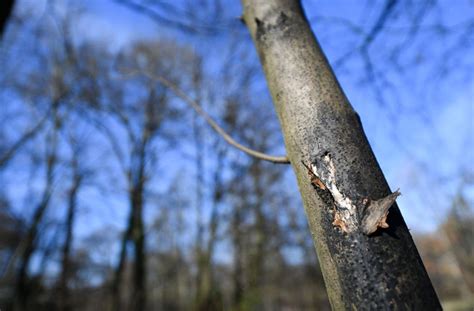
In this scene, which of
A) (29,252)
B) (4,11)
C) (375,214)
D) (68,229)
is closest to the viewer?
(375,214)

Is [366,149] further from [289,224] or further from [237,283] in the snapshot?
[289,224]

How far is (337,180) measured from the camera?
65 cm

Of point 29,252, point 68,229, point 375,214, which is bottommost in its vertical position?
point 375,214

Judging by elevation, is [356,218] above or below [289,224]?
below

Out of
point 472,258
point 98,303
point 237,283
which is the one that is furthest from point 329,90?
point 472,258

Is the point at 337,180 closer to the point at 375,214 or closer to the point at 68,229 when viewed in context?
the point at 375,214

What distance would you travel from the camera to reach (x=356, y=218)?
0.60 m

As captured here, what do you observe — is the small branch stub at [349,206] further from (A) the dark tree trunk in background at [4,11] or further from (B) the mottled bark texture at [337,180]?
(A) the dark tree trunk in background at [4,11]

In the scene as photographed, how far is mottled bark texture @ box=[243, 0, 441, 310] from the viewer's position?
1.80 ft

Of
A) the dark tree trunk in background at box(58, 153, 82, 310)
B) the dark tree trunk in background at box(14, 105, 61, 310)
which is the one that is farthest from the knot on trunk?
the dark tree trunk in background at box(58, 153, 82, 310)

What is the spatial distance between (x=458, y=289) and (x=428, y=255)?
8.54 metres

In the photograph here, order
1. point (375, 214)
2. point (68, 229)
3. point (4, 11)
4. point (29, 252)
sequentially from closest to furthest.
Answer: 1. point (375, 214)
2. point (4, 11)
3. point (29, 252)
4. point (68, 229)

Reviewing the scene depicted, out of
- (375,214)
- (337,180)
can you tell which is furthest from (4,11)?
(375,214)

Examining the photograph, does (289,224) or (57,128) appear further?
(289,224)
